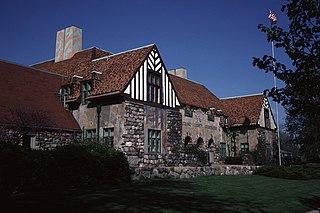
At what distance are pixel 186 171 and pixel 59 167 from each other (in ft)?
24.8

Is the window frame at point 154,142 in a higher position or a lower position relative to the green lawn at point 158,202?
higher

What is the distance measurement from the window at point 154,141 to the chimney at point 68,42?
43.4 feet

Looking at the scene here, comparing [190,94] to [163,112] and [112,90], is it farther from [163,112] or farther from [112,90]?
[112,90]

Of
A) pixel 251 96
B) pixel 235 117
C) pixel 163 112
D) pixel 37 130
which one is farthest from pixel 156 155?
pixel 251 96

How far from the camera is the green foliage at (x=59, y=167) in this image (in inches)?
365

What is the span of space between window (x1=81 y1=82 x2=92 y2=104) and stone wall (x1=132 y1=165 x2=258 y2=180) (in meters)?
6.54

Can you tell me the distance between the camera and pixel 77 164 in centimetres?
1156

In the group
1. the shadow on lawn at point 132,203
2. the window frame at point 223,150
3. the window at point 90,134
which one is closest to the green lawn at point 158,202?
the shadow on lawn at point 132,203

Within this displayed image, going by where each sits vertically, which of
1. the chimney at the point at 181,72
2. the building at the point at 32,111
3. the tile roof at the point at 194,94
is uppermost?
the chimney at the point at 181,72

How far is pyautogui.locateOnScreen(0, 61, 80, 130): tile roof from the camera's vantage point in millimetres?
16722

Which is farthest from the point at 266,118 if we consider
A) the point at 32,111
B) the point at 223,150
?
the point at 32,111

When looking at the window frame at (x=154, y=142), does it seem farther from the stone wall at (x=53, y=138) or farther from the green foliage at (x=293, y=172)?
the green foliage at (x=293, y=172)

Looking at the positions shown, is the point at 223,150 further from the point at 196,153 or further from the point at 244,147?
the point at 196,153

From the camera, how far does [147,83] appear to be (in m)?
19.0
